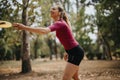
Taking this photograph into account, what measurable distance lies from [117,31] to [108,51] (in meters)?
10.9

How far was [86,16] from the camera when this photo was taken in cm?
3659

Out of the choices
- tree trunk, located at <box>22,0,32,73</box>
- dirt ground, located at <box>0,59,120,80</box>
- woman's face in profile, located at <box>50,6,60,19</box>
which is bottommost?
dirt ground, located at <box>0,59,120,80</box>

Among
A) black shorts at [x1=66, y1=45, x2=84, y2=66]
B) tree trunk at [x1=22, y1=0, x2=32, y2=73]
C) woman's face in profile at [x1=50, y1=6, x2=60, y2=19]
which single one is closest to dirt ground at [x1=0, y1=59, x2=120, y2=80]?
tree trunk at [x1=22, y1=0, x2=32, y2=73]

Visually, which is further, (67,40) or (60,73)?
(60,73)

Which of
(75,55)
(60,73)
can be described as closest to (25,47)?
(60,73)

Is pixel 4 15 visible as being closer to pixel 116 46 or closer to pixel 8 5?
pixel 8 5

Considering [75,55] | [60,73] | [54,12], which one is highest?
[54,12]

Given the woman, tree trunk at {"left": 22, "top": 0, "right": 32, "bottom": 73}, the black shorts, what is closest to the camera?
the woman

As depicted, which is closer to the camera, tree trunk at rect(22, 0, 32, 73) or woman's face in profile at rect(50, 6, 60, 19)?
woman's face in profile at rect(50, 6, 60, 19)

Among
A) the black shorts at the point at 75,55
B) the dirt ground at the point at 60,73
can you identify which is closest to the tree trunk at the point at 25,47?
the dirt ground at the point at 60,73

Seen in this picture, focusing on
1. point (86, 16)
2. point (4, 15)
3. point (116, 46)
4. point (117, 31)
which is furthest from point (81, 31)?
point (4, 15)

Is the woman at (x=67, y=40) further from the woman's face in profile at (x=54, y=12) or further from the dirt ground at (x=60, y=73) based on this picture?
the dirt ground at (x=60, y=73)

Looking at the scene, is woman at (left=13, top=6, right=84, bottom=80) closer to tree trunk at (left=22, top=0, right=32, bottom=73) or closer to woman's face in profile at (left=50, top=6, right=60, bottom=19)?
woman's face in profile at (left=50, top=6, right=60, bottom=19)

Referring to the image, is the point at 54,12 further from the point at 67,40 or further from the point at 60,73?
the point at 60,73
